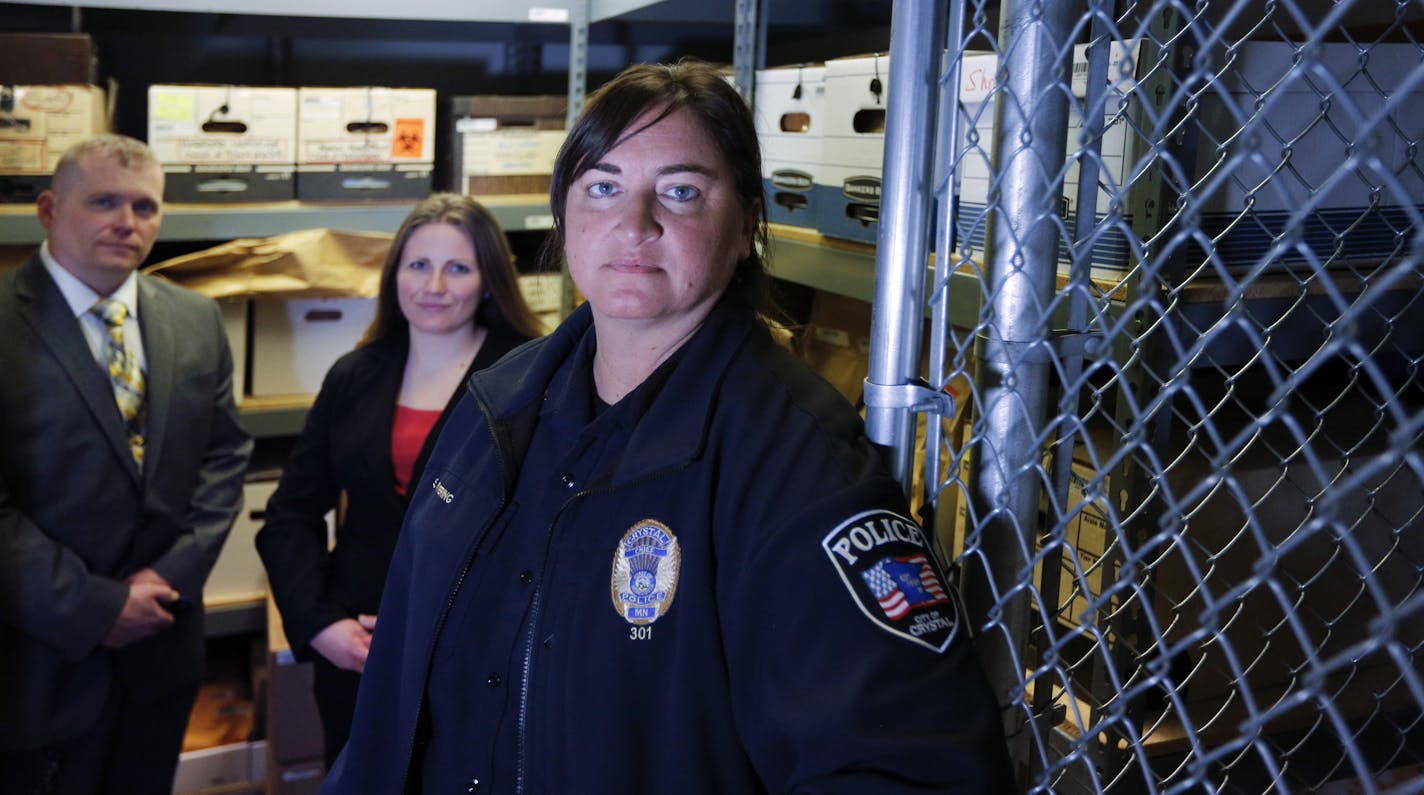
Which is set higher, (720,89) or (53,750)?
(720,89)

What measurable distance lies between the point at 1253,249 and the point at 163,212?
2512mm

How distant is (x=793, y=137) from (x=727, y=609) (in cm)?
141

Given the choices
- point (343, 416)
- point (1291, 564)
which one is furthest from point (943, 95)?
point (343, 416)

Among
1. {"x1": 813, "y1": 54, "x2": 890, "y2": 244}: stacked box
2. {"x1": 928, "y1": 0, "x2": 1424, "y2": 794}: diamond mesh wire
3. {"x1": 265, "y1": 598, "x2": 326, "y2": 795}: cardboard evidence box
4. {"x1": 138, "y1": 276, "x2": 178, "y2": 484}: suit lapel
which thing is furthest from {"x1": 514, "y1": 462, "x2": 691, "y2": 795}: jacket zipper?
{"x1": 265, "y1": 598, "x2": 326, "y2": 795}: cardboard evidence box

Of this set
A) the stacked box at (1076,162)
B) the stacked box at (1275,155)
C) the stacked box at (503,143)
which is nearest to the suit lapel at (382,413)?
the stacked box at (503,143)

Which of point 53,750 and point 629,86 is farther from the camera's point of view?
point 53,750

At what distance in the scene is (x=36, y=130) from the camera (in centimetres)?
277

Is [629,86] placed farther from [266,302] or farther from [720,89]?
[266,302]

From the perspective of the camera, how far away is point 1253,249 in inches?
57.8

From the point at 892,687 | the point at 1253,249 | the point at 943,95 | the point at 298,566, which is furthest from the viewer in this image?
the point at 298,566

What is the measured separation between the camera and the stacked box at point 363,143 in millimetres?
3010

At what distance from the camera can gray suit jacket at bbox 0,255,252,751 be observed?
2.31 m

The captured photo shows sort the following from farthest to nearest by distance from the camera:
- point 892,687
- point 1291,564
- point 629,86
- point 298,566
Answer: point 298,566 < point 1291,564 < point 629,86 < point 892,687

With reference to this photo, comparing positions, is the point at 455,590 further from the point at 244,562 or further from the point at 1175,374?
the point at 244,562
